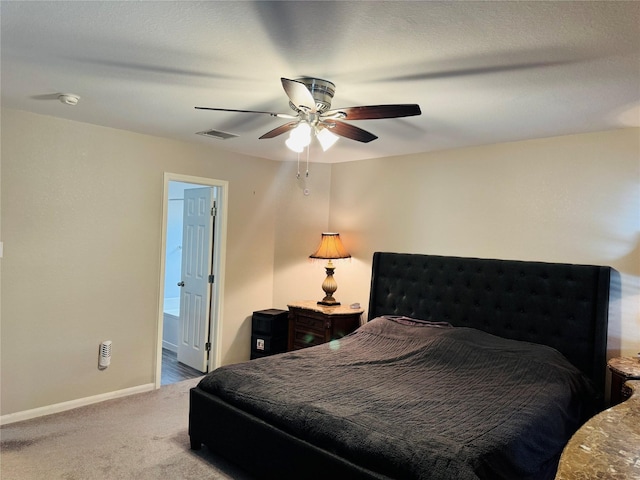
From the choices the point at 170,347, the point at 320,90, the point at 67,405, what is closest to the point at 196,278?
the point at 170,347

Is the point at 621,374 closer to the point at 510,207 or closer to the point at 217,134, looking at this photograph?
the point at 510,207

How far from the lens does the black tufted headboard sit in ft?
10.3

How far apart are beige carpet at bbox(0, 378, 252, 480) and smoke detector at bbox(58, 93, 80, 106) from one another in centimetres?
228

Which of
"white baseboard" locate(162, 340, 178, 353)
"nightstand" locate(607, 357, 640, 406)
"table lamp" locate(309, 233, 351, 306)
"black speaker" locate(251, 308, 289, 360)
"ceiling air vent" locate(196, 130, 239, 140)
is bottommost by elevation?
"white baseboard" locate(162, 340, 178, 353)

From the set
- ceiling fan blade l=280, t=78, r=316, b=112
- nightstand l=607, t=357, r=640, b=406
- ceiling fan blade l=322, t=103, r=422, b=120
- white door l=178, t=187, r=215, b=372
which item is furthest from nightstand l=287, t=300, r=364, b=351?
ceiling fan blade l=280, t=78, r=316, b=112

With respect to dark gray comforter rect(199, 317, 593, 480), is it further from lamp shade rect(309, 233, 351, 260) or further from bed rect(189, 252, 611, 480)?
lamp shade rect(309, 233, 351, 260)

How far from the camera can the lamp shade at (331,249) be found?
4.55 metres

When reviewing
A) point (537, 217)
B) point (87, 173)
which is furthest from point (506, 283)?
point (87, 173)

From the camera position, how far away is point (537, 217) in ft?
11.6

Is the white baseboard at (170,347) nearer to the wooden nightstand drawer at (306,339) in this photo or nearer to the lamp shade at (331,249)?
the wooden nightstand drawer at (306,339)

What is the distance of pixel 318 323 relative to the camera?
432 cm

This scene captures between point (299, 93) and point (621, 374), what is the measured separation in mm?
2549

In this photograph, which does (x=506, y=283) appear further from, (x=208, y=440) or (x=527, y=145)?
(x=208, y=440)

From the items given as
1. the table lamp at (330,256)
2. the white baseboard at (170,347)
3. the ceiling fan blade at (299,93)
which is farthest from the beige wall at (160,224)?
the ceiling fan blade at (299,93)
